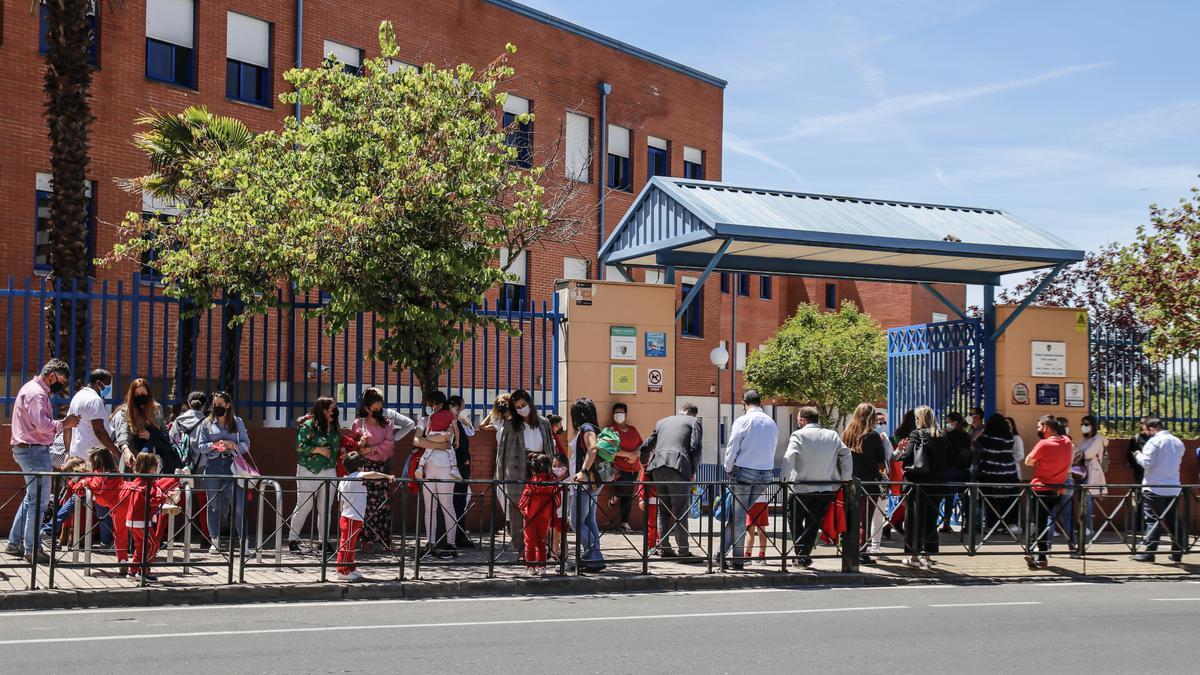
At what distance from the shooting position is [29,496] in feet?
35.9

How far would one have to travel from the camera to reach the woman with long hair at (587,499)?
39.3ft

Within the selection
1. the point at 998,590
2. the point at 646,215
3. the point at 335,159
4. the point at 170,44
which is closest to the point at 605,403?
the point at 646,215

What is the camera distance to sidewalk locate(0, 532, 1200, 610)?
10188 mm

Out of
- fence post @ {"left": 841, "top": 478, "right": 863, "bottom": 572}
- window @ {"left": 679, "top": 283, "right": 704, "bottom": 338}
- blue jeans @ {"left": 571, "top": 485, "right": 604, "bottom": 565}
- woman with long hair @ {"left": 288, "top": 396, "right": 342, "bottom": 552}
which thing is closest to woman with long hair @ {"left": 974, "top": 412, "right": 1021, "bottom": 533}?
fence post @ {"left": 841, "top": 478, "right": 863, "bottom": 572}

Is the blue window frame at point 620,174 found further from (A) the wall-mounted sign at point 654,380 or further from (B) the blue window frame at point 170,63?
(A) the wall-mounted sign at point 654,380

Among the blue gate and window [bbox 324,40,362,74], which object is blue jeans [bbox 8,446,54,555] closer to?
the blue gate

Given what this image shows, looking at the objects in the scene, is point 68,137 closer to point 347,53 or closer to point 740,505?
point 740,505

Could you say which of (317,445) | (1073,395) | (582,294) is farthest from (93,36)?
(1073,395)

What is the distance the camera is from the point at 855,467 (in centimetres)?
1393

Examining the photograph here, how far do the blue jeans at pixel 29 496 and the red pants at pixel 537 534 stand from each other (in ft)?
14.2

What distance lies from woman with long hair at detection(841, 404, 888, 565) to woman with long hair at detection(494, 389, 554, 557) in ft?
11.2

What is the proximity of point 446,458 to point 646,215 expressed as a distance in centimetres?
531

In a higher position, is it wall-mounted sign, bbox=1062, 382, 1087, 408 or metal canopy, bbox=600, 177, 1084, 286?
metal canopy, bbox=600, 177, 1084, 286

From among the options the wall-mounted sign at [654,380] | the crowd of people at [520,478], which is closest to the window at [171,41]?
the crowd of people at [520,478]
